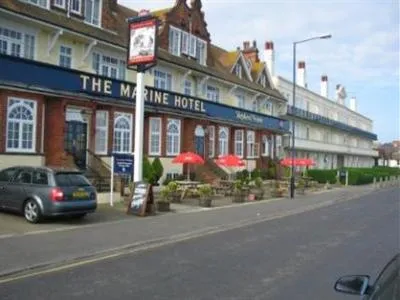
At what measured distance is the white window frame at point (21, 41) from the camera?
2244cm

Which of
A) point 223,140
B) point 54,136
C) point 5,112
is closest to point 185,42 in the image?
point 223,140

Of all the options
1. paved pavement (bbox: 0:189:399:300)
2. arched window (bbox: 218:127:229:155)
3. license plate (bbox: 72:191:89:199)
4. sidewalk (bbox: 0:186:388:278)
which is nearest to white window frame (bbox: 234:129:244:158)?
arched window (bbox: 218:127:229:155)

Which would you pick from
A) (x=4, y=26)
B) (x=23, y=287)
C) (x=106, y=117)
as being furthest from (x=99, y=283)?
(x=106, y=117)

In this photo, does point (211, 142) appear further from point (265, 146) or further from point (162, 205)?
point (162, 205)

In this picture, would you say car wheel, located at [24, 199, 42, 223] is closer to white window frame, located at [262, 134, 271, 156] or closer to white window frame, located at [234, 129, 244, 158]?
white window frame, located at [234, 129, 244, 158]

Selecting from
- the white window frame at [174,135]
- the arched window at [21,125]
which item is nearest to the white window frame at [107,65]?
the white window frame at [174,135]

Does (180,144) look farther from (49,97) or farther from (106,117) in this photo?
(49,97)

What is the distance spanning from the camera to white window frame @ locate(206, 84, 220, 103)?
38031 mm

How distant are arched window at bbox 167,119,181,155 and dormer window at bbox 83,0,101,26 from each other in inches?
259

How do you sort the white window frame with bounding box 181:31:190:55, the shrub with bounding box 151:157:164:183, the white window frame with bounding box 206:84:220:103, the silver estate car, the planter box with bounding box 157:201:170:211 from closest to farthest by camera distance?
1. the silver estate car
2. the planter box with bounding box 157:201:170:211
3. the shrub with bounding box 151:157:164:183
4. the white window frame with bounding box 181:31:190:55
5. the white window frame with bounding box 206:84:220:103

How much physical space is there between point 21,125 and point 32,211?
7.42m

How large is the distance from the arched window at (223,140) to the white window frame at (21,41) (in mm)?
16943

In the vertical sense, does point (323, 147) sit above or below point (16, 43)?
below

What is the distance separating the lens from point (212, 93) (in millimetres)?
38594
